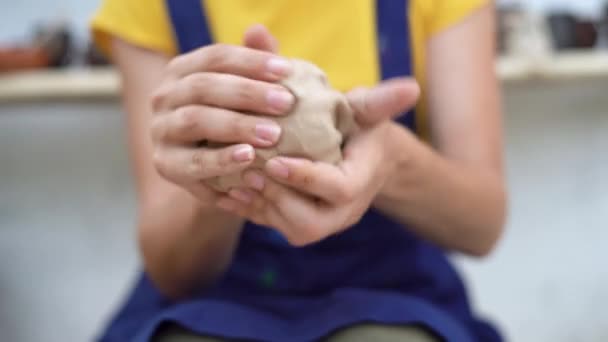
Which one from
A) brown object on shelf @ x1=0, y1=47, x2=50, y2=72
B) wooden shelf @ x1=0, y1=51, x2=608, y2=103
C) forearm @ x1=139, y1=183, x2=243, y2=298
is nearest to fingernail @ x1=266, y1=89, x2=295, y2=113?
forearm @ x1=139, y1=183, x2=243, y2=298

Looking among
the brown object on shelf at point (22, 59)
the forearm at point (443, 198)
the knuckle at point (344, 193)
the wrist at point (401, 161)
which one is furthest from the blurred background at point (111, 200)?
the knuckle at point (344, 193)

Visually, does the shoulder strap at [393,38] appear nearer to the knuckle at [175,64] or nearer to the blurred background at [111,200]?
the knuckle at [175,64]

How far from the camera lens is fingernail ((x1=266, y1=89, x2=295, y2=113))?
1.24ft

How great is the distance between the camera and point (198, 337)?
480 millimetres

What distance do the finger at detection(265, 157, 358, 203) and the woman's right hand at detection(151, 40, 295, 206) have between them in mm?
19

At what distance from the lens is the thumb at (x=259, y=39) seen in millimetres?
392

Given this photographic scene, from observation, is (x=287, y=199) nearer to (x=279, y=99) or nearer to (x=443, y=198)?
(x=279, y=99)

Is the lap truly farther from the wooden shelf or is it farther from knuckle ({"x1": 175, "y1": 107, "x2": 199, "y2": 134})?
the wooden shelf

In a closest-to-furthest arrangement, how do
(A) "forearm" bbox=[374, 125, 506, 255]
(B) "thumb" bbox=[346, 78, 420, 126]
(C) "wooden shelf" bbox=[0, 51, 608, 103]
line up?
1. (B) "thumb" bbox=[346, 78, 420, 126]
2. (A) "forearm" bbox=[374, 125, 506, 255]
3. (C) "wooden shelf" bbox=[0, 51, 608, 103]

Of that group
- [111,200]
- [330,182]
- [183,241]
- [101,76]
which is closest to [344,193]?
[330,182]

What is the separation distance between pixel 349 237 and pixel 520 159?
0.49 m

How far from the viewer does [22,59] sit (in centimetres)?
87

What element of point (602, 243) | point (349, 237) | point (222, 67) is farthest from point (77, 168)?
point (602, 243)

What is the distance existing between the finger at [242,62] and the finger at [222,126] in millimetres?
28
